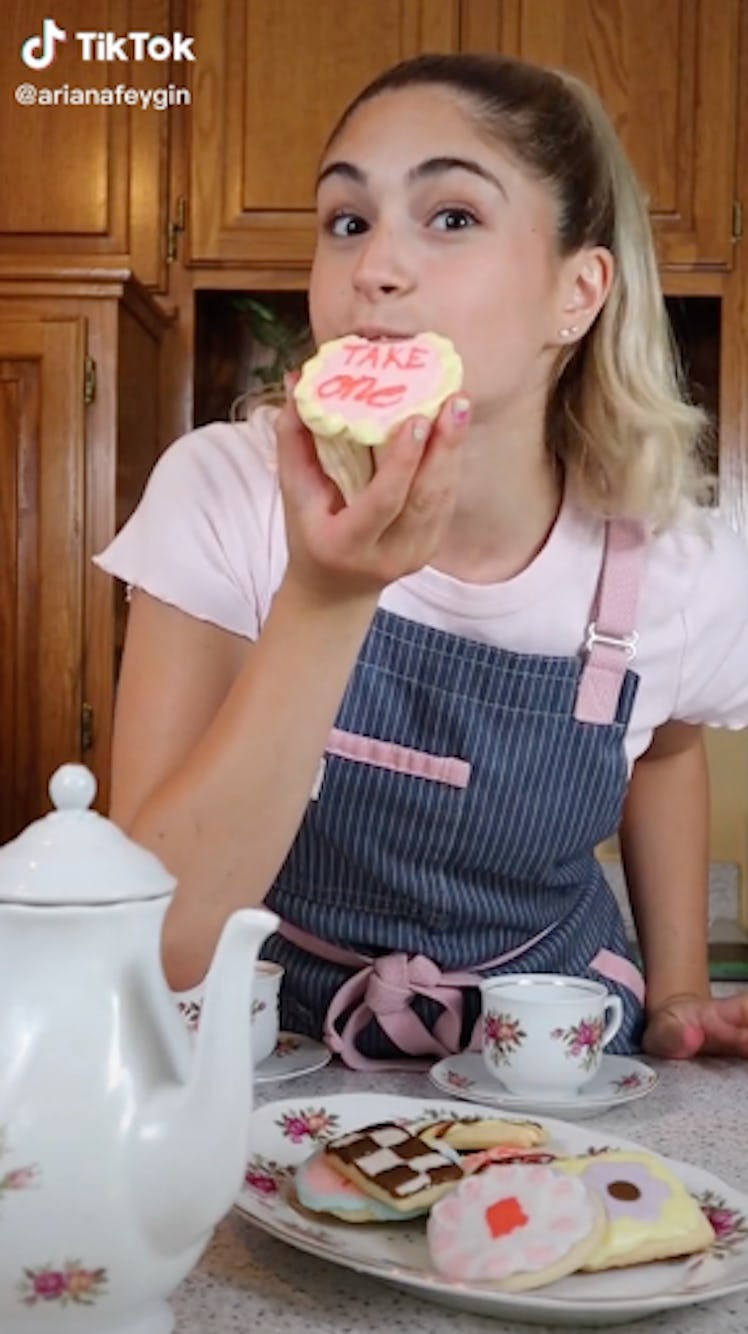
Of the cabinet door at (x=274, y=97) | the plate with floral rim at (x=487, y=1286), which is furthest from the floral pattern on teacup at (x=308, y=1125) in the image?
the cabinet door at (x=274, y=97)

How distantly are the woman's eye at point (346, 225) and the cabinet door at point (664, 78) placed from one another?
1876mm

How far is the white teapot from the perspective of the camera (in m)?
0.48

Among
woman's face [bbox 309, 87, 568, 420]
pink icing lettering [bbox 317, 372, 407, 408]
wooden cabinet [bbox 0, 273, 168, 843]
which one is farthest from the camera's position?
wooden cabinet [bbox 0, 273, 168, 843]

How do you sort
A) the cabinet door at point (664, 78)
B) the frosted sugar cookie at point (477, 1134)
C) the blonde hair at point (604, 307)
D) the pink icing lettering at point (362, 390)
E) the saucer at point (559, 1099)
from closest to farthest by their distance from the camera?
the frosted sugar cookie at point (477, 1134)
the pink icing lettering at point (362, 390)
the saucer at point (559, 1099)
the blonde hair at point (604, 307)
the cabinet door at point (664, 78)

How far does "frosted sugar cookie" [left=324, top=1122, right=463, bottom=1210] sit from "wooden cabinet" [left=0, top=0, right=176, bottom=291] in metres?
2.45

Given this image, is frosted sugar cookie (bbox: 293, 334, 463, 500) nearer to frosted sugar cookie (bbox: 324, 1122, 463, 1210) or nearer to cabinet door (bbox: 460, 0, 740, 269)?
frosted sugar cookie (bbox: 324, 1122, 463, 1210)

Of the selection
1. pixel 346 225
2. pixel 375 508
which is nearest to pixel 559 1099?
pixel 375 508

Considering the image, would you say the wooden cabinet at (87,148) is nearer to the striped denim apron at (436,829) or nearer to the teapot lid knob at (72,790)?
the striped denim apron at (436,829)

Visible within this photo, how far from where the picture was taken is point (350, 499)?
79 cm

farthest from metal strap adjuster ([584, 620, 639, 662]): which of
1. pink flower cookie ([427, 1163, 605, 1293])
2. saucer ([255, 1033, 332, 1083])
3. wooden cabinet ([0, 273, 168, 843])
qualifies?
wooden cabinet ([0, 273, 168, 843])

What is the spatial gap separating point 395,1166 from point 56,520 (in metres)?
2.11

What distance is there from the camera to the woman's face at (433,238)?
3.33ft

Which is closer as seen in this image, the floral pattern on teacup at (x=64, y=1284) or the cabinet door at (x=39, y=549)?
the floral pattern on teacup at (x=64, y=1284)

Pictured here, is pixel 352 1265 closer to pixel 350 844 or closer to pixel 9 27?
pixel 350 844
